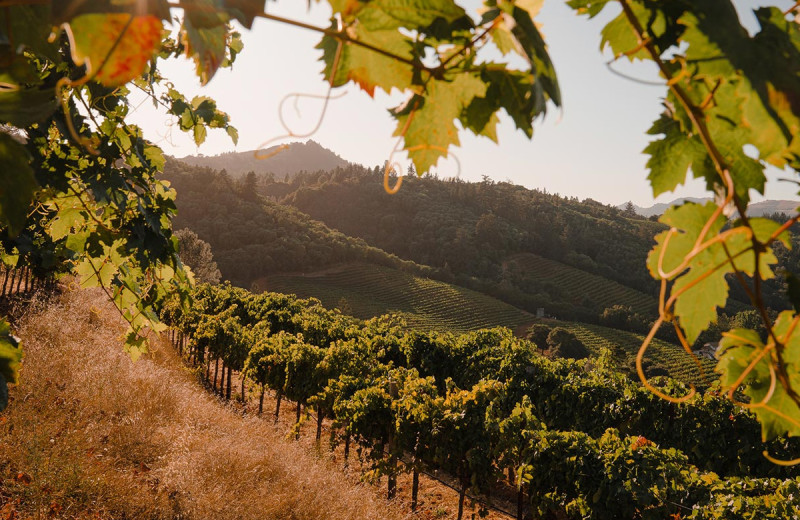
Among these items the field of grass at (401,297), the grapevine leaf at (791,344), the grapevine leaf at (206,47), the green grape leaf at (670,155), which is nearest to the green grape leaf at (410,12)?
the grapevine leaf at (206,47)

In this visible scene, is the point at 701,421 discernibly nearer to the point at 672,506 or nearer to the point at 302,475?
the point at 672,506

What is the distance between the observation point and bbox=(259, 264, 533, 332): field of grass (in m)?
50.2

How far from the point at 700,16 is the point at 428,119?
423 millimetres

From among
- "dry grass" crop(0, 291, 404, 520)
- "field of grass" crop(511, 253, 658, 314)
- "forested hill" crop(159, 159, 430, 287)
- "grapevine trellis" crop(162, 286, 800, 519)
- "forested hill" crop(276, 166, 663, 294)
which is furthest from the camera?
"forested hill" crop(276, 166, 663, 294)

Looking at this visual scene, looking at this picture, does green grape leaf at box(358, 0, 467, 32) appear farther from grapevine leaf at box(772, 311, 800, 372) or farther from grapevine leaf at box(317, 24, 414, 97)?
grapevine leaf at box(772, 311, 800, 372)

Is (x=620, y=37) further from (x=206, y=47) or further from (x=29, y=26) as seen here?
(x=29, y=26)

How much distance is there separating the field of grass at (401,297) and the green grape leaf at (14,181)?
4496 centimetres

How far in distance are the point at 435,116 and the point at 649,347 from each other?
49423mm

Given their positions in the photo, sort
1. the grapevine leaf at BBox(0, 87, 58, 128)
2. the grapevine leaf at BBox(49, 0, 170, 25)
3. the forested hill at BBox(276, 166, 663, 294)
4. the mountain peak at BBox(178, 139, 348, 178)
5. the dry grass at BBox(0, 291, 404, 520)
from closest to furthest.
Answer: the grapevine leaf at BBox(49, 0, 170, 25)
the grapevine leaf at BBox(0, 87, 58, 128)
the dry grass at BBox(0, 291, 404, 520)
the forested hill at BBox(276, 166, 663, 294)
the mountain peak at BBox(178, 139, 348, 178)

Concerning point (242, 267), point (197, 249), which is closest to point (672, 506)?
point (197, 249)

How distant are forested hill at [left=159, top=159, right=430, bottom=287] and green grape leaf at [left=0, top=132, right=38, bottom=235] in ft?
183

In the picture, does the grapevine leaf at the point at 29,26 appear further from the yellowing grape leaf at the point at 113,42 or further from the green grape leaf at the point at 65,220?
the green grape leaf at the point at 65,220

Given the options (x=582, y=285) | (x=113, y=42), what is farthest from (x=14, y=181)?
(x=582, y=285)

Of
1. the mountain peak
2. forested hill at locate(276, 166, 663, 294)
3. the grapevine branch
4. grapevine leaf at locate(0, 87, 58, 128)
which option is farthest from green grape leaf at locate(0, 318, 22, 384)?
the mountain peak
